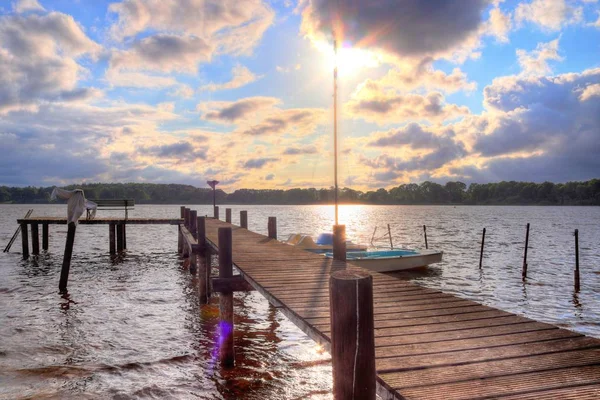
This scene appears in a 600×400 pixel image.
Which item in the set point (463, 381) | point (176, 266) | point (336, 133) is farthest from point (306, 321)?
point (176, 266)

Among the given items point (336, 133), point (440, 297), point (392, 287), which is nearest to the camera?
point (440, 297)

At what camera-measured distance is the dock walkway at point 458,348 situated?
3480 millimetres

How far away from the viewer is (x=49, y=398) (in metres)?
7.74

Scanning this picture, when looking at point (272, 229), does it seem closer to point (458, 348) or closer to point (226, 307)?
point (226, 307)

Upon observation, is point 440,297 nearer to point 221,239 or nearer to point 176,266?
point 221,239

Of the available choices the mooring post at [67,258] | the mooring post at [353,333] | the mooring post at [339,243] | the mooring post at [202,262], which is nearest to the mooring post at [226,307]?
the mooring post at [339,243]

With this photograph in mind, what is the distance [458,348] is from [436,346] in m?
0.21

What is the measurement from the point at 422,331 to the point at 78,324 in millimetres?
11121

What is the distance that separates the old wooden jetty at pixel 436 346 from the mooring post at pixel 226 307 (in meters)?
1.79

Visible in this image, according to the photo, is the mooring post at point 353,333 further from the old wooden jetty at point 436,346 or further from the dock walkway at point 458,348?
the dock walkway at point 458,348

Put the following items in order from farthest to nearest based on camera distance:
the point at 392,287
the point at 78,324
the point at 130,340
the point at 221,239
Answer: the point at 78,324
the point at 130,340
the point at 221,239
the point at 392,287

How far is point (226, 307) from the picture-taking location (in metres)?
9.34

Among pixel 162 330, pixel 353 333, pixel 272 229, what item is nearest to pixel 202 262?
pixel 162 330

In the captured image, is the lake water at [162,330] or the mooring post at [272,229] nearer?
the lake water at [162,330]
